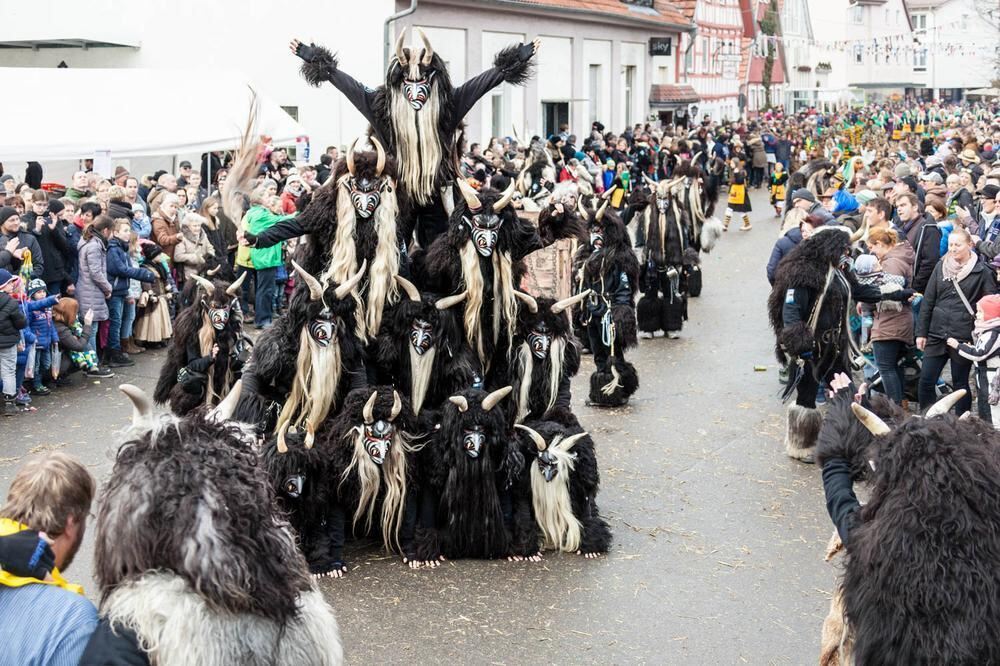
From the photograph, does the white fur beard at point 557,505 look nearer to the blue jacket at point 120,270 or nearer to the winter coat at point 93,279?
the winter coat at point 93,279

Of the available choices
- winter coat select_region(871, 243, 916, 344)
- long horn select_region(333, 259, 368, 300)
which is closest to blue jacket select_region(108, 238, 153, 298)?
long horn select_region(333, 259, 368, 300)

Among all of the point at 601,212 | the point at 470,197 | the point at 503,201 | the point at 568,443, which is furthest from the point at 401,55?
the point at 601,212

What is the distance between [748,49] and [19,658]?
5512 centimetres

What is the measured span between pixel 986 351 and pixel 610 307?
372 centimetres

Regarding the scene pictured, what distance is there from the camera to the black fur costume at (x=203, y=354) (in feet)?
29.0

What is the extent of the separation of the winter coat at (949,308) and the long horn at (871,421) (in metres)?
5.81

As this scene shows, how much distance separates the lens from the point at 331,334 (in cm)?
725

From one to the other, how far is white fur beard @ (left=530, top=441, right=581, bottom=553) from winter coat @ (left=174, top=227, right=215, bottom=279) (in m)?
7.77

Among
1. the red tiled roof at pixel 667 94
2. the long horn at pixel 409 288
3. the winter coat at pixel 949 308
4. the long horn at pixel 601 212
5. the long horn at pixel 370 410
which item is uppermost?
the red tiled roof at pixel 667 94

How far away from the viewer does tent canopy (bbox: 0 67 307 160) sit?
50.8 ft

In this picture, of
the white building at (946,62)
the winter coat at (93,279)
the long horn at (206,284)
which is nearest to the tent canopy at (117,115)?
the winter coat at (93,279)

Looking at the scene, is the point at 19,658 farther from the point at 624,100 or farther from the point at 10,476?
the point at 624,100

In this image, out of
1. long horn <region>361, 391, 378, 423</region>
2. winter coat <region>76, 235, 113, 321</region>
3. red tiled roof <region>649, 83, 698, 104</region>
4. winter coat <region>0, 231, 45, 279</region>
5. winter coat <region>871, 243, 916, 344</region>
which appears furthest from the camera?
red tiled roof <region>649, 83, 698, 104</region>

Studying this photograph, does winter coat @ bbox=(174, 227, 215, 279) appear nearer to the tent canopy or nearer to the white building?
the tent canopy
